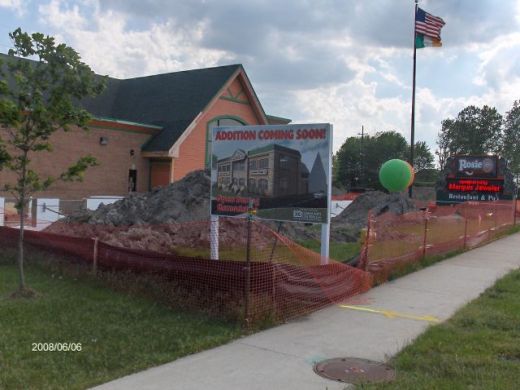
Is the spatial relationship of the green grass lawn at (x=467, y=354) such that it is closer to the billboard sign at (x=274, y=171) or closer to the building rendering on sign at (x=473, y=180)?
the billboard sign at (x=274, y=171)

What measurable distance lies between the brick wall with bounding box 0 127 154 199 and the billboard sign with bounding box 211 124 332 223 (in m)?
18.3

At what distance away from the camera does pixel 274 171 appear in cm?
902

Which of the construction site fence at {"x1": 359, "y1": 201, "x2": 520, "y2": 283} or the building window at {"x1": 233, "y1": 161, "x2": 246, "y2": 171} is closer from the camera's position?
the building window at {"x1": 233, "y1": 161, "x2": 246, "y2": 171}

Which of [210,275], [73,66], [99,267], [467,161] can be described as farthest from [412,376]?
[467,161]

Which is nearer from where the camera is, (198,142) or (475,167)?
(475,167)

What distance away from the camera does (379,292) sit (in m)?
9.01

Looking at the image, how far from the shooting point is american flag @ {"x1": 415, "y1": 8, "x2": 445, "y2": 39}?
29.2 meters

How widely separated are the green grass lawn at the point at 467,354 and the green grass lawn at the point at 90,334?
1.99 metres

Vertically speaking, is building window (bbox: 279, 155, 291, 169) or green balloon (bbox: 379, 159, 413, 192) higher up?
green balloon (bbox: 379, 159, 413, 192)

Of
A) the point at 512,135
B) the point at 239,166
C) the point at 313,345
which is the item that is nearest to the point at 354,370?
the point at 313,345

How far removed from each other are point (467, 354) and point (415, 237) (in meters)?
6.82

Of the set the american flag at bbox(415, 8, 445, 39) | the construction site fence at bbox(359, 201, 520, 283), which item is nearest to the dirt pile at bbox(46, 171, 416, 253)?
the construction site fence at bbox(359, 201, 520, 283)

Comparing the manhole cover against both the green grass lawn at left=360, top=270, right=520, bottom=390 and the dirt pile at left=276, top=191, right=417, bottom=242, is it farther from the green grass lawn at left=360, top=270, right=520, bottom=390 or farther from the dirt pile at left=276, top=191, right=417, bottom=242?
the dirt pile at left=276, top=191, right=417, bottom=242

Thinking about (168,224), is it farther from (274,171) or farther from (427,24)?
(427,24)
